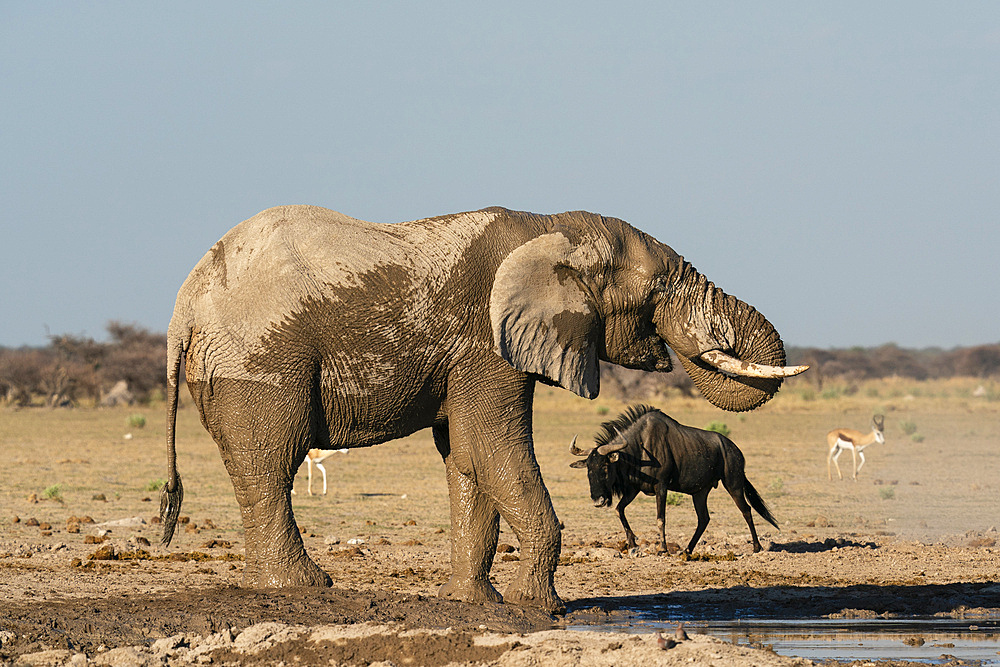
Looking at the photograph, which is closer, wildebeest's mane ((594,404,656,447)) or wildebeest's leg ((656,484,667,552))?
wildebeest's leg ((656,484,667,552))

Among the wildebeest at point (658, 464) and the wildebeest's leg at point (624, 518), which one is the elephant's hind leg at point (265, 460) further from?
the wildebeest at point (658, 464)

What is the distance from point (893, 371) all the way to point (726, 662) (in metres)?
99.2

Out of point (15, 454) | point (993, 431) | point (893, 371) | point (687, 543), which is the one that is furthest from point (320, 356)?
point (893, 371)

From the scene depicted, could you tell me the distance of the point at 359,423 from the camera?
29.1 ft

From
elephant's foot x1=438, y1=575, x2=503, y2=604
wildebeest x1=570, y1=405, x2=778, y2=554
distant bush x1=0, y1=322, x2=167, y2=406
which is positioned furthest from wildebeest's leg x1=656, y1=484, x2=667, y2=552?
distant bush x1=0, y1=322, x2=167, y2=406

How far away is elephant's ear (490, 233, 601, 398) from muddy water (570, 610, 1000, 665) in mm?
1895

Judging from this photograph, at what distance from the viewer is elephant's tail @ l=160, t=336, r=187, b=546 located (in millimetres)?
8953

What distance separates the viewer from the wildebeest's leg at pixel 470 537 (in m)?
9.38

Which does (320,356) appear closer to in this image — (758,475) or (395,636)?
(395,636)

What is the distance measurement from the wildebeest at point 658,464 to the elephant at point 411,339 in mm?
5021

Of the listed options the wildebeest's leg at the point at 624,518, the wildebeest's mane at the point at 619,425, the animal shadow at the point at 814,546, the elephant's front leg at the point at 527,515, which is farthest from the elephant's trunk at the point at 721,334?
the animal shadow at the point at 814,546

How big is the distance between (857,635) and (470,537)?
291cm

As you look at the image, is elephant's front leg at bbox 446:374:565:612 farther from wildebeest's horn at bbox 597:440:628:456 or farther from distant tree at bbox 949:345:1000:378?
distant tree at bbox 949:345:1000:378

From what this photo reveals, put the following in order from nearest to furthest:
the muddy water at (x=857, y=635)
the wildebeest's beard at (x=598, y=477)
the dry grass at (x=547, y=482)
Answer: the muddy water at (x=857, y=635)
the wildebeest's beard at (x=598, y=477)
the dry grass at (x=547, y=482)
